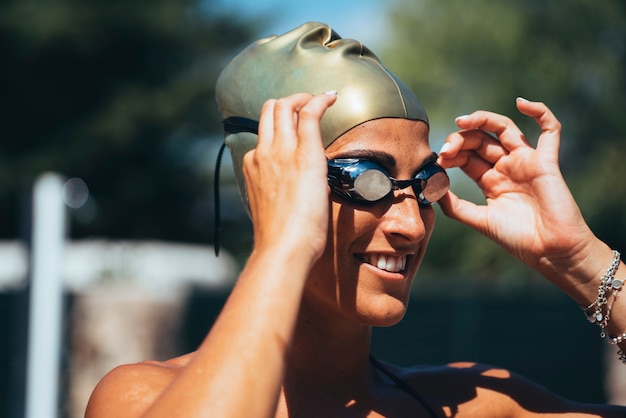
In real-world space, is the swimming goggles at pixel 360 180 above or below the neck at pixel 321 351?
above

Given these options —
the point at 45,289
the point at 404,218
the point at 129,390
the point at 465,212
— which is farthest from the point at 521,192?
the point at 45,289

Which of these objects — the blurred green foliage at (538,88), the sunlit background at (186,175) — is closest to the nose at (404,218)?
the sunlit background at (186,175)

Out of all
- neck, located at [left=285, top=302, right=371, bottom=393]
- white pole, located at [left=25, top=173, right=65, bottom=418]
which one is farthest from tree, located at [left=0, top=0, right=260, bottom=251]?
neck, located at [left=285, top=302, right=371, bottom=393]

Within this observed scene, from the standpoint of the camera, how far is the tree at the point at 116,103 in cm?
2197

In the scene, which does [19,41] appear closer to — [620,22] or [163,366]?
[620,22]

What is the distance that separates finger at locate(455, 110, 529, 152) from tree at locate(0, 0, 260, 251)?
19630 mm

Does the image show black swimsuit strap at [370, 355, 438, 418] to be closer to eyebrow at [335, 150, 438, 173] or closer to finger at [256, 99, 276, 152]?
eyebrow at [335, 150, 438, 173]

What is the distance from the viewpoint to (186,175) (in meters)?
23.2

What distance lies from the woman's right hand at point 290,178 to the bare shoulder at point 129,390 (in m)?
0.49

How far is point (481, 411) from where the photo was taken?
2.85 m

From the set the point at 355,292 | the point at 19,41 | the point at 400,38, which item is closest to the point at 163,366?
the point at 355,292

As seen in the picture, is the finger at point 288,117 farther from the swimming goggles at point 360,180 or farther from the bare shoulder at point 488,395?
the bare shoulder at point 488,395

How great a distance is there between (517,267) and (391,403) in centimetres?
1499

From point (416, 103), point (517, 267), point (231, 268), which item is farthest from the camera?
point (231, 268)
